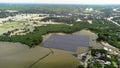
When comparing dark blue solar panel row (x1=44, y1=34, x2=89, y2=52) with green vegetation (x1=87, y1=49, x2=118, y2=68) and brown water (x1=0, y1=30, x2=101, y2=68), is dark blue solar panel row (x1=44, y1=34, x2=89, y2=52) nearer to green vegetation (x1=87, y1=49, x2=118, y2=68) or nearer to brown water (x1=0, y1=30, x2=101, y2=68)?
brown water (x1=0, y1=30, x2=101, y2=68)

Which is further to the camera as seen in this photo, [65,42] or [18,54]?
[65,42]

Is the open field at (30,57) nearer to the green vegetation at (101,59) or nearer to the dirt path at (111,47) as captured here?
the green vegetation at (101,59)

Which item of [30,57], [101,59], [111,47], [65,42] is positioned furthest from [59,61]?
[111,47]

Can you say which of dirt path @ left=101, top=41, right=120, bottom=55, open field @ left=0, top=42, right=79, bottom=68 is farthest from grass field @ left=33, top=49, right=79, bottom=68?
dirt path @ left=101, top=41, right=120, bottom=55

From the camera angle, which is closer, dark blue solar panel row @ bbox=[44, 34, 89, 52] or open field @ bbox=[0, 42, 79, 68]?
open field @ bbox=[0, 42, 79, 68]

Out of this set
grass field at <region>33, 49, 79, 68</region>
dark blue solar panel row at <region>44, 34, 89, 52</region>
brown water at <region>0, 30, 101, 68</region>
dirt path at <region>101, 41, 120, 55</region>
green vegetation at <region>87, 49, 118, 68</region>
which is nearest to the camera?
grass field at <region>33, 49, 79, 68</region>

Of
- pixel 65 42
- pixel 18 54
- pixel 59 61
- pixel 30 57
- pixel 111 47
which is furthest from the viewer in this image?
pixel 65 42

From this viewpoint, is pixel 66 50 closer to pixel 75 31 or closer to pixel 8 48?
pixel 8 48

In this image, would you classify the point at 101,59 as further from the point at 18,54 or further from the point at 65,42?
the point at 18,54
